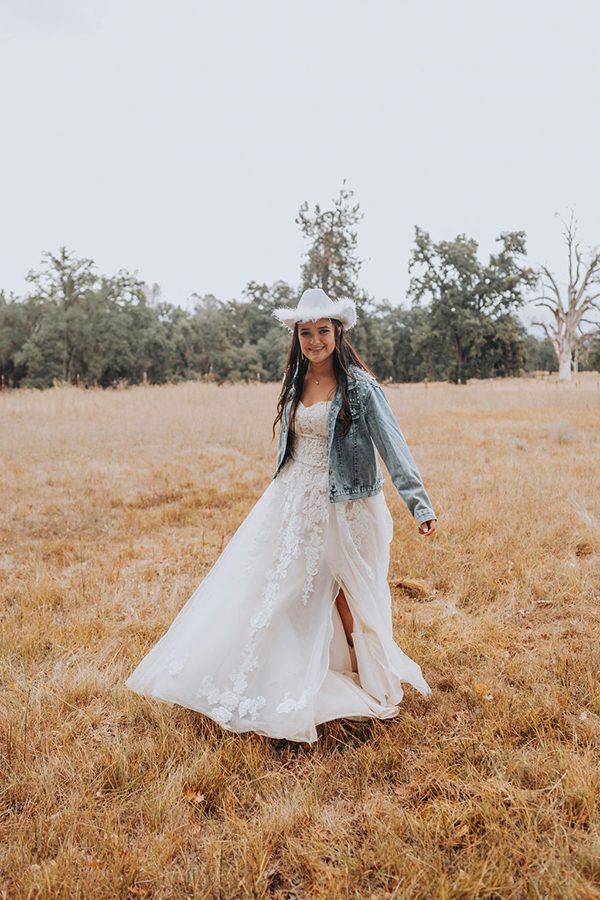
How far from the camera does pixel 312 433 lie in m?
3.23

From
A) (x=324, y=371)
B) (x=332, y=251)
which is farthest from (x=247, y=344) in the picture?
(x=324, y=371)

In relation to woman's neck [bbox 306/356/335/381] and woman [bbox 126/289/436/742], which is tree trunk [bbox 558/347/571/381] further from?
woman [bbox 126/289/436/742]

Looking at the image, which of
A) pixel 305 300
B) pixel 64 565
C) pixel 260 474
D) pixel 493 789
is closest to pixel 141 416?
pixel 260 474

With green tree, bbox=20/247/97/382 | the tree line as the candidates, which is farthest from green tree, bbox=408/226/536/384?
green tree, bbox=20/247/97/382

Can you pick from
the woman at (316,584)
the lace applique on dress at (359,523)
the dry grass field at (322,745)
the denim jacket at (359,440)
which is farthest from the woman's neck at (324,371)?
the dry grass field at (322,745)

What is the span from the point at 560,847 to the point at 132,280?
47875 millimetres

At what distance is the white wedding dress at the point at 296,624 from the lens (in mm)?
2941

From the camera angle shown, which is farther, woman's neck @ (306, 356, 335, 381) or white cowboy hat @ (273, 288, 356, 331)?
woman's neck @ (306, 356, 335, 381)

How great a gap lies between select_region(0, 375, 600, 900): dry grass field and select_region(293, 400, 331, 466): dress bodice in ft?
4.58

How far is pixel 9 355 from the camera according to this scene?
41.3 metres

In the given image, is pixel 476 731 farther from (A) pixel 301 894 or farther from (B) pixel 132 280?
(B) pixel 132 280

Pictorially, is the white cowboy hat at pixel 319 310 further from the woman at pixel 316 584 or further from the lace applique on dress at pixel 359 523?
the lace applique on dress at pixel 359 523

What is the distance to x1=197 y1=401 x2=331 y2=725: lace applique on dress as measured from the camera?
2.94 m

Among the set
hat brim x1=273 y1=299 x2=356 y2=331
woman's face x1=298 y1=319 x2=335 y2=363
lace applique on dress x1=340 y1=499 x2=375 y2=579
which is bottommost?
lace applique on dress x1=340 y1=499 x2=375 y2=579
